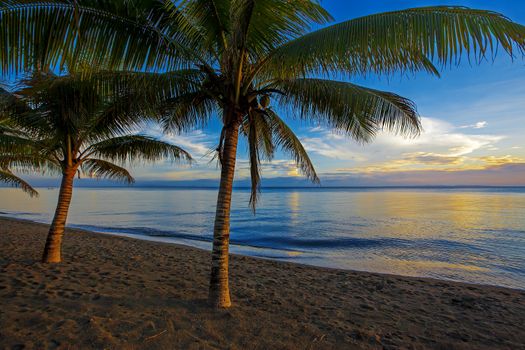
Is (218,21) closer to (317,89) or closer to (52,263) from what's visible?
(317,89)

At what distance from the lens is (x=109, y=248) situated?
12.0 meters

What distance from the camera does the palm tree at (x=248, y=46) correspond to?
313 centimetres

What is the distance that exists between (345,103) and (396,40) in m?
1.37

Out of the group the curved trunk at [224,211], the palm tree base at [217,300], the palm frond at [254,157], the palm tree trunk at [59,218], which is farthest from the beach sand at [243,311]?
the palm frond at [254,157]

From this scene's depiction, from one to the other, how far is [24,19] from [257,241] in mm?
16090

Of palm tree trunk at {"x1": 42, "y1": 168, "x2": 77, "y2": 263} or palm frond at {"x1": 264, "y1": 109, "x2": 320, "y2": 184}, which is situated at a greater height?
palm frond at {"x1": 264, "y1": 109, "x2": 320, "y2": 184}

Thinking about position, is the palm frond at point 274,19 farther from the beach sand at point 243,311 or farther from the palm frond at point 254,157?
the beach sand at point 243,311

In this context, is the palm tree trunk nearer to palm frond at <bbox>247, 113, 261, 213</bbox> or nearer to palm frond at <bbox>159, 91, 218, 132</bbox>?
palm frond at <bbox>159, 91, 218, 132</bbox>

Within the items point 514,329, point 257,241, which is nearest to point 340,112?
point 514,329

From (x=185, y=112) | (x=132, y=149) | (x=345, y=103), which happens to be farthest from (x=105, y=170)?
(x=345, y=103)

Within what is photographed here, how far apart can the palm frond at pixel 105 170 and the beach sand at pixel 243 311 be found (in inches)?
105

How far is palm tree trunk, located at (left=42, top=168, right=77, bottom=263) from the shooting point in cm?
759

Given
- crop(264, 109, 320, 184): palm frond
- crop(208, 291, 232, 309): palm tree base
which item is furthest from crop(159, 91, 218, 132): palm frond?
crop(208, 291, 232, 309): palm tree base

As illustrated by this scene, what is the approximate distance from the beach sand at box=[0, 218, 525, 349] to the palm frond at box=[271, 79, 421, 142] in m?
3.22
